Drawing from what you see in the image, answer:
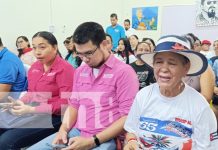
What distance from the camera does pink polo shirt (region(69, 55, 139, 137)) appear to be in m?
1.51

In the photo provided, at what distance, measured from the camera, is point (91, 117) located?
5.25ft

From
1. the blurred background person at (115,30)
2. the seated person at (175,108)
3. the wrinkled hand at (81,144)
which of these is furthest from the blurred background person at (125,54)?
the blurred background person at (115,30)

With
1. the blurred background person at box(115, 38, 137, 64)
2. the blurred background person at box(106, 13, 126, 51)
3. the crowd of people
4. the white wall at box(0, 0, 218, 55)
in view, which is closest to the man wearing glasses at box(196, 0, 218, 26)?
the white wall at box(0, 0, 218, 55)

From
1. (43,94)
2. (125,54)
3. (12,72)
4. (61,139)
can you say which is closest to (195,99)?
(61,139)

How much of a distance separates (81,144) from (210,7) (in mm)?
5692

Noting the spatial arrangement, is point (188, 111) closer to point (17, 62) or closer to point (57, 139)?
point (57, 139)

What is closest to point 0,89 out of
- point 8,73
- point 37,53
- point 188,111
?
point 8,73

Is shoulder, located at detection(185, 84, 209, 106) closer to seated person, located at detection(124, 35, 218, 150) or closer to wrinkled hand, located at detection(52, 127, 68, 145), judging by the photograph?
seated person, located at detection(124, 35, 218, 150)

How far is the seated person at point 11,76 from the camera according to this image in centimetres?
202

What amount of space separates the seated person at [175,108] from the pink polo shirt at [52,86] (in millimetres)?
705

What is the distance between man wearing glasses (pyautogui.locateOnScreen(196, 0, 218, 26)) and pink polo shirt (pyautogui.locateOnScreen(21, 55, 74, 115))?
17.0 ft

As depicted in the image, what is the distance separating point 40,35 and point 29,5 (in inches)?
164

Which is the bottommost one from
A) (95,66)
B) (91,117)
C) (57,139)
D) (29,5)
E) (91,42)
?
(57,139)

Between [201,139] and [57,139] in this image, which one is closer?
[201,139]
